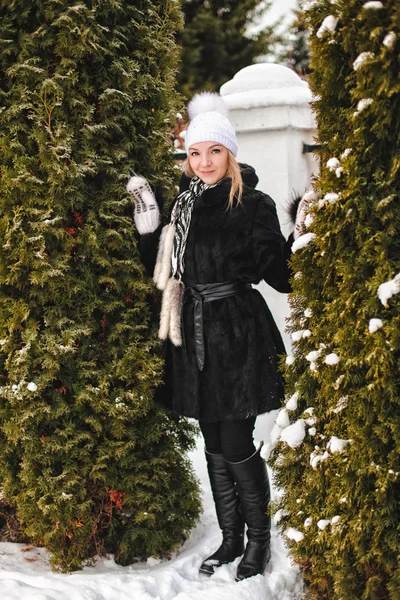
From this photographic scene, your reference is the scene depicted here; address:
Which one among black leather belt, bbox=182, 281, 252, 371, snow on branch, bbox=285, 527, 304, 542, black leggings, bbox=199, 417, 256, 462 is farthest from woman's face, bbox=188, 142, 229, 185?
snow on branch, bbox=285, 527, 304, 542

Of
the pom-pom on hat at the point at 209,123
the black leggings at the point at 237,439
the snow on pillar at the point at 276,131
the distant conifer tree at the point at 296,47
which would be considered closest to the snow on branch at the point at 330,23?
the pom-pom on hat at the point at 209,123

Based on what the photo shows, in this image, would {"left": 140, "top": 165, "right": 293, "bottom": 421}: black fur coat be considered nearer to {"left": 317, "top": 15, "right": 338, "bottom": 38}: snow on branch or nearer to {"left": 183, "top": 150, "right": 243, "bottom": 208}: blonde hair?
{"left": 183, "top": 150, "right": 243, "bottom": 208}: blonde hair

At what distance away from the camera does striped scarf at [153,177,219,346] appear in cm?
301

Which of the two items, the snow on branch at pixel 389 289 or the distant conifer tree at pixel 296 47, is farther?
the distant conifer tree at pixel 296 47

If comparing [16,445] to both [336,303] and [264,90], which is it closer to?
[336,303]

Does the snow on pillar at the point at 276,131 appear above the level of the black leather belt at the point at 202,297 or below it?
above

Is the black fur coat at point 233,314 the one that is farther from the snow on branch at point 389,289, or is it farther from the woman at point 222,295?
the snow on branch at point 389,289

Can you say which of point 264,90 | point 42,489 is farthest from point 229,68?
point 42,489

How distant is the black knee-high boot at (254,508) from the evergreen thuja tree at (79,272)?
37 centimetres

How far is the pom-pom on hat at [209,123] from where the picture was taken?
2.98 metres

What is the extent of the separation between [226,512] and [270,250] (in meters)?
1.28

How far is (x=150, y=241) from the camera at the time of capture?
310 cm

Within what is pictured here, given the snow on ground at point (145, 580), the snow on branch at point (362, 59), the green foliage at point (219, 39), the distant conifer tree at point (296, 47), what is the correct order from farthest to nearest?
the distant conifer tree at point (296, 47)
the green foliage at point (219, 39)
the snow on ground at point (145, 580)
the snow on branch at point (362, 59)

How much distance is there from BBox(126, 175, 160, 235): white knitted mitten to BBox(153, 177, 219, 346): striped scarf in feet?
0.29
